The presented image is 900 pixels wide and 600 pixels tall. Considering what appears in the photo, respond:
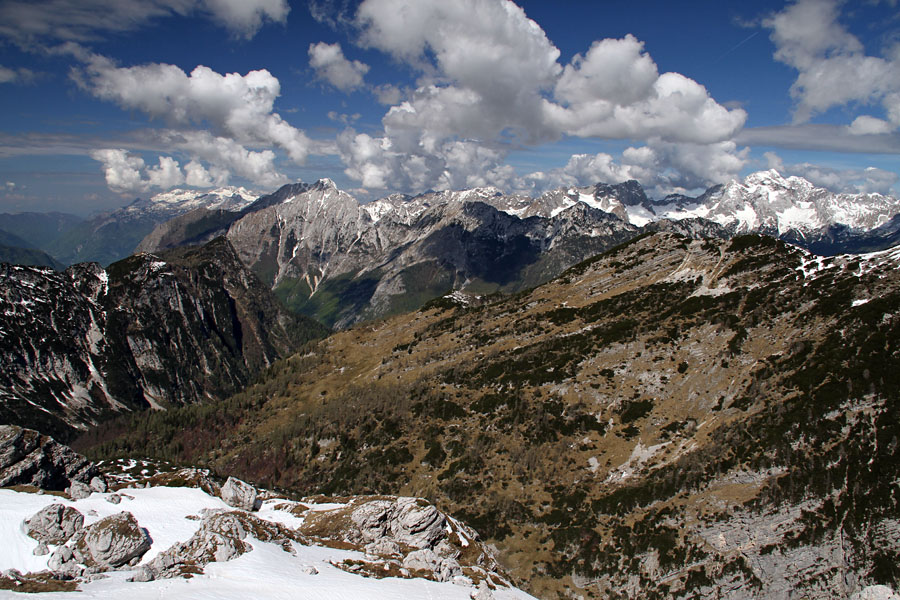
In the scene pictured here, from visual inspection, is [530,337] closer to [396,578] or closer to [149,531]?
[396,578]

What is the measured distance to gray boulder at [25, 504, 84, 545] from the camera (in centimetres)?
4584

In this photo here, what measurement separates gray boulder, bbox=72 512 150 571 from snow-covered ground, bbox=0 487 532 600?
1773 millimetres

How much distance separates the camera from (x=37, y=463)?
6200 centimetres

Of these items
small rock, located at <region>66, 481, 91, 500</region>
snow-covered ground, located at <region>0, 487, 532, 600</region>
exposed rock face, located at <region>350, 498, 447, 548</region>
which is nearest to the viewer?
snow-covered ground, located at <region>0, 487, 532, 600</region>

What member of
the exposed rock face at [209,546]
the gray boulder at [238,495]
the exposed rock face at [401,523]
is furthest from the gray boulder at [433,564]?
the gray boulder at [238,495]

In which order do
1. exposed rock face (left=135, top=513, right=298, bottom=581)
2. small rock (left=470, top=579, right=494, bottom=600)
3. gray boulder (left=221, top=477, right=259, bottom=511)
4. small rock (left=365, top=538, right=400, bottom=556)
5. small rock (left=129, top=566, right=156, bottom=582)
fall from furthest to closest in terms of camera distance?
gray boulder (left=221, top=477, right=259, bottom=511) → small rock (left=365, top=538, right=400, bottom=556) → small rock (left=470, top=579, right=494, bottom=600) → exposed rock face (left=135, top=513, right=298, bottom=581) → small rock (left=129, top=566, right=156, bottom=582)

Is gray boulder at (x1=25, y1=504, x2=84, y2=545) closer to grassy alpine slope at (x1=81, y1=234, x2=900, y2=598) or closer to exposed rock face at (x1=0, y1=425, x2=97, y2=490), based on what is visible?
exposed rock face at (x1=0, y1=425, x2=97, y2=490)

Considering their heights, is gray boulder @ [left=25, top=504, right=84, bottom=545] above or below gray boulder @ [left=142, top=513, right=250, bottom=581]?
above

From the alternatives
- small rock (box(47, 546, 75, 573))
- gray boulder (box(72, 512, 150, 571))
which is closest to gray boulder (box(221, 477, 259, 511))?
gray boulder (box(72, 512, 150, 571))

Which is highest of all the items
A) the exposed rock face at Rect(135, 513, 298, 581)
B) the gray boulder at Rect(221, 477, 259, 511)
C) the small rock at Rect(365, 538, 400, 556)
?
the exposed rock face at Rect(135, 513, 298, 581)

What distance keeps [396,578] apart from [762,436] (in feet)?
228

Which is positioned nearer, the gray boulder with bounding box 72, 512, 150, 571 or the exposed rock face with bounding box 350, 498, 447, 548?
the gray boulder with bounding box 72, 512, 150, 571

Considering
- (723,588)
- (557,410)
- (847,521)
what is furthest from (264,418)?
(847,521)

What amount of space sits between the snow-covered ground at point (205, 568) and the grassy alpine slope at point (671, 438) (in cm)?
3172
